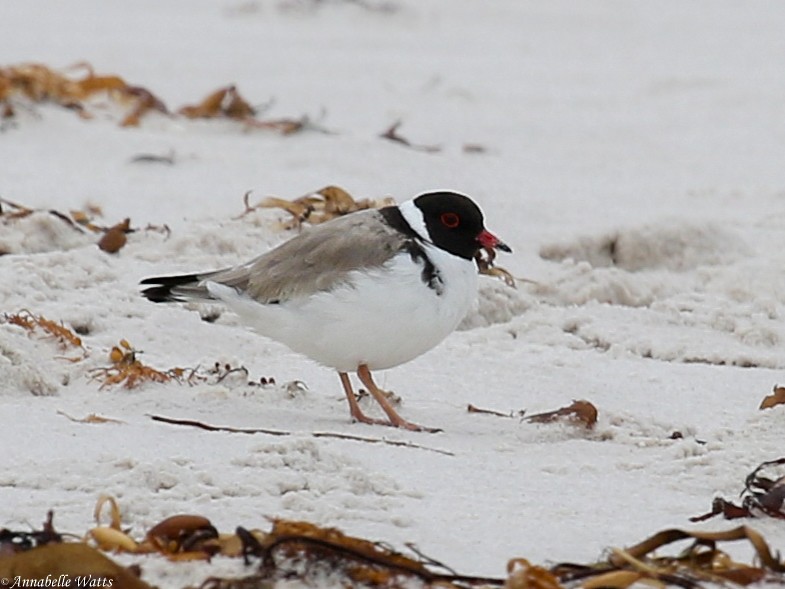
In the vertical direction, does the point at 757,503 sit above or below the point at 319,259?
below

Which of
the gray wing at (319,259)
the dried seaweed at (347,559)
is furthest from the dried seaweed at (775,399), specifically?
the dried seaweed at (347,559)

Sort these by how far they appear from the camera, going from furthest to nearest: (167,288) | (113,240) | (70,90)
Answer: (70,90), (113,240), (167,288)

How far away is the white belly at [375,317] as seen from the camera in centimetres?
448

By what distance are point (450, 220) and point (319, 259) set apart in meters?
0.47

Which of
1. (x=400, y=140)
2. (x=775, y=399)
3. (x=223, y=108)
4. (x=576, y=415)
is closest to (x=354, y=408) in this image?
(x=576, y=415)

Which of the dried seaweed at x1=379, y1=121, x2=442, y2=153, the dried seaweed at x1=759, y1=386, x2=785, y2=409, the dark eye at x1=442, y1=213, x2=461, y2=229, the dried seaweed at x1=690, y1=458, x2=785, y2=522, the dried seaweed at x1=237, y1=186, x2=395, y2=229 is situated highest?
the dried seaweed at x1=379, y1=121, x2=442, y2=153

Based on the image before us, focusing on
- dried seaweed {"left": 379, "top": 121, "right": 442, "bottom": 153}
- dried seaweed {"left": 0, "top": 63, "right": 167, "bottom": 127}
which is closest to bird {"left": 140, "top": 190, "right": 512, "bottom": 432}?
dried seaweed {"left": 379, "top": 121, "right": 442, "bottom": 153}

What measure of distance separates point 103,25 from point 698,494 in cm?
758

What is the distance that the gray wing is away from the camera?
15.0 feet

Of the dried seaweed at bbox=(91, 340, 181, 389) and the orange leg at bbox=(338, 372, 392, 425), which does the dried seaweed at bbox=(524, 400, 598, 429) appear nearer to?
the orange leg at bbox=(338, 372, 392, 425)

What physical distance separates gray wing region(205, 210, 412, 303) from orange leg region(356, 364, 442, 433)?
286mm

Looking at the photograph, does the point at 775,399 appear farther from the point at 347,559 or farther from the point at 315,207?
the point at 315,207

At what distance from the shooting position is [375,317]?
177 inches

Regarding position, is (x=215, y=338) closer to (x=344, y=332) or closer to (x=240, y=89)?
(x=344, y=332)
